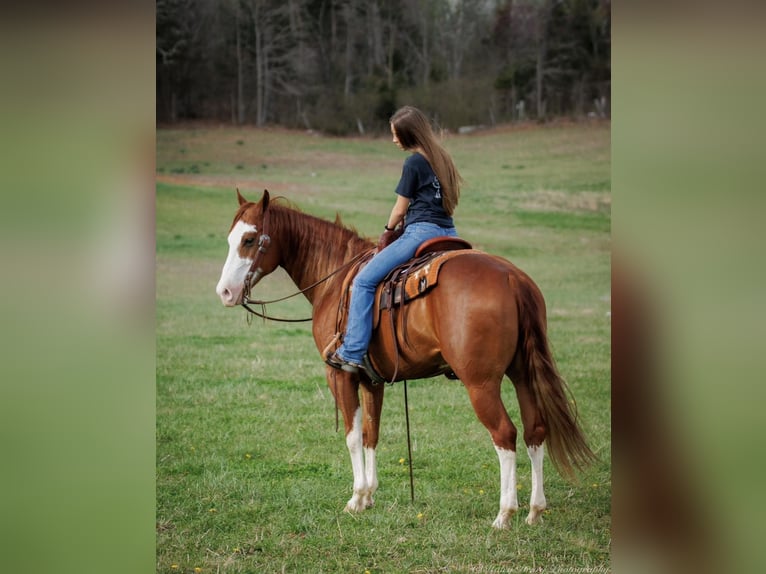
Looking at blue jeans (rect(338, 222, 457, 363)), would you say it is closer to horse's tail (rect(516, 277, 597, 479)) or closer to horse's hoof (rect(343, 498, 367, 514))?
horse's tail (rect(516, 277, 597, 479))

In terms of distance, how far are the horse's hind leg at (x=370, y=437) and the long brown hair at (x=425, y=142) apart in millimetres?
1224

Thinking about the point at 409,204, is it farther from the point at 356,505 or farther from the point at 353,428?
the point at 356,505

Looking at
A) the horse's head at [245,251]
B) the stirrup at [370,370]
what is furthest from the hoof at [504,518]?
the horse's head at [245,251]

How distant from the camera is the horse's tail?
3908mm

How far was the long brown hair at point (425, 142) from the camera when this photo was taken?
4.27 meters

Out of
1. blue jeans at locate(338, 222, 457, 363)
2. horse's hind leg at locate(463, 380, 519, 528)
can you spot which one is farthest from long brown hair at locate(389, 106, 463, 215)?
horse's hind leg at locate(463, 380, 519, 528)

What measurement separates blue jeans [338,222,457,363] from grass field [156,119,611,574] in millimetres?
964

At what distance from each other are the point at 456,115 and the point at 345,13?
171 inches

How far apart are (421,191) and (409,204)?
0.32ft

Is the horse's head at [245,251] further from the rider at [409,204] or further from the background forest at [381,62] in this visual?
the background forest at [381,62]

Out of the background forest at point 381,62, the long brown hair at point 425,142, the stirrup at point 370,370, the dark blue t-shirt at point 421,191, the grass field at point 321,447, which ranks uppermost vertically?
the background forest at point 381,62
